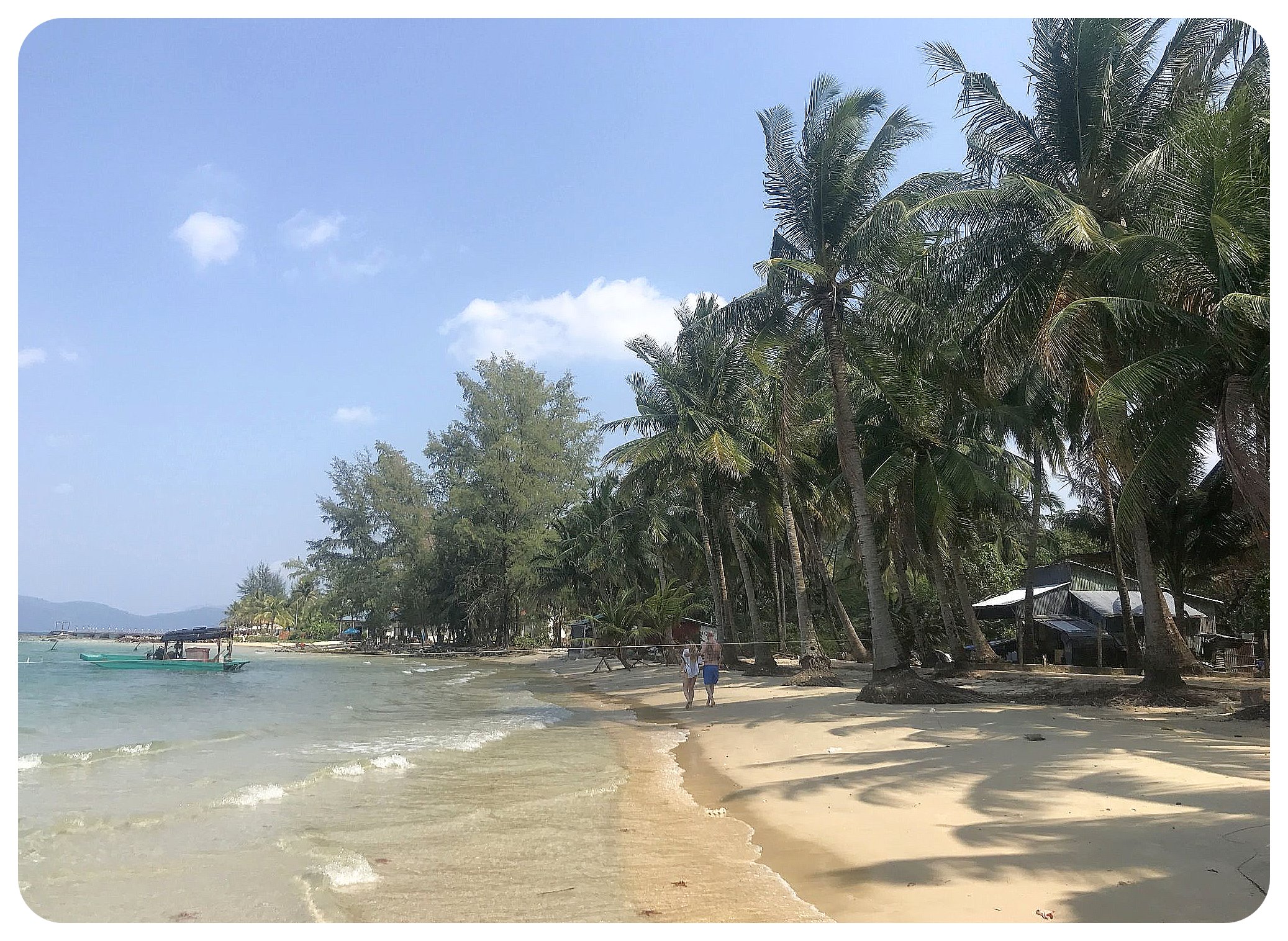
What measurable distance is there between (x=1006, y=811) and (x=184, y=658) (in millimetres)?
49067

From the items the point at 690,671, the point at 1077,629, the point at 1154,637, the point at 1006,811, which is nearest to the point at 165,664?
the point at 690,671

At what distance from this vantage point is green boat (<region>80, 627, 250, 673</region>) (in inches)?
1586

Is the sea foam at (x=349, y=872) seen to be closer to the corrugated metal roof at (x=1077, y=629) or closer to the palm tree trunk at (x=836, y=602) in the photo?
the palm tree trunk at (x=836, y=602)

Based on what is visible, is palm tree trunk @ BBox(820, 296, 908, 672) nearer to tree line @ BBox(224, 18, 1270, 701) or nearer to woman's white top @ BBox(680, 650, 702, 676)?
tree line @ BBox(224, 18, 1270, 701)

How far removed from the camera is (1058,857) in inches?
204

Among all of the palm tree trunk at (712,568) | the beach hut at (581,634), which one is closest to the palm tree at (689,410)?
the palm tree trunk at (712,568)

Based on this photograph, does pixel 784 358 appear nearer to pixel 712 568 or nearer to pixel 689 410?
pixel 689 410

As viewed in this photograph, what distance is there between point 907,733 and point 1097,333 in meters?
7.40

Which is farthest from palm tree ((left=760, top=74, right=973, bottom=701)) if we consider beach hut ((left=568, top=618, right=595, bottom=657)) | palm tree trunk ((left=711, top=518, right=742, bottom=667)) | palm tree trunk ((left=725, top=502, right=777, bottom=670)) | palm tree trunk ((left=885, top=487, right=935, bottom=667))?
beach hut ((left=568, top=618, right=595, bottom=657))

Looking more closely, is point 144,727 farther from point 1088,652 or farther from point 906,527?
point 1088,652

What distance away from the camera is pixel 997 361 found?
14180 mm

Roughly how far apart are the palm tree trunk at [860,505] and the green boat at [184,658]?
34.2 metres

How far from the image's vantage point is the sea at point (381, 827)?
18.0 feet

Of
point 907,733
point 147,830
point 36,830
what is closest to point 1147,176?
point 907,733
